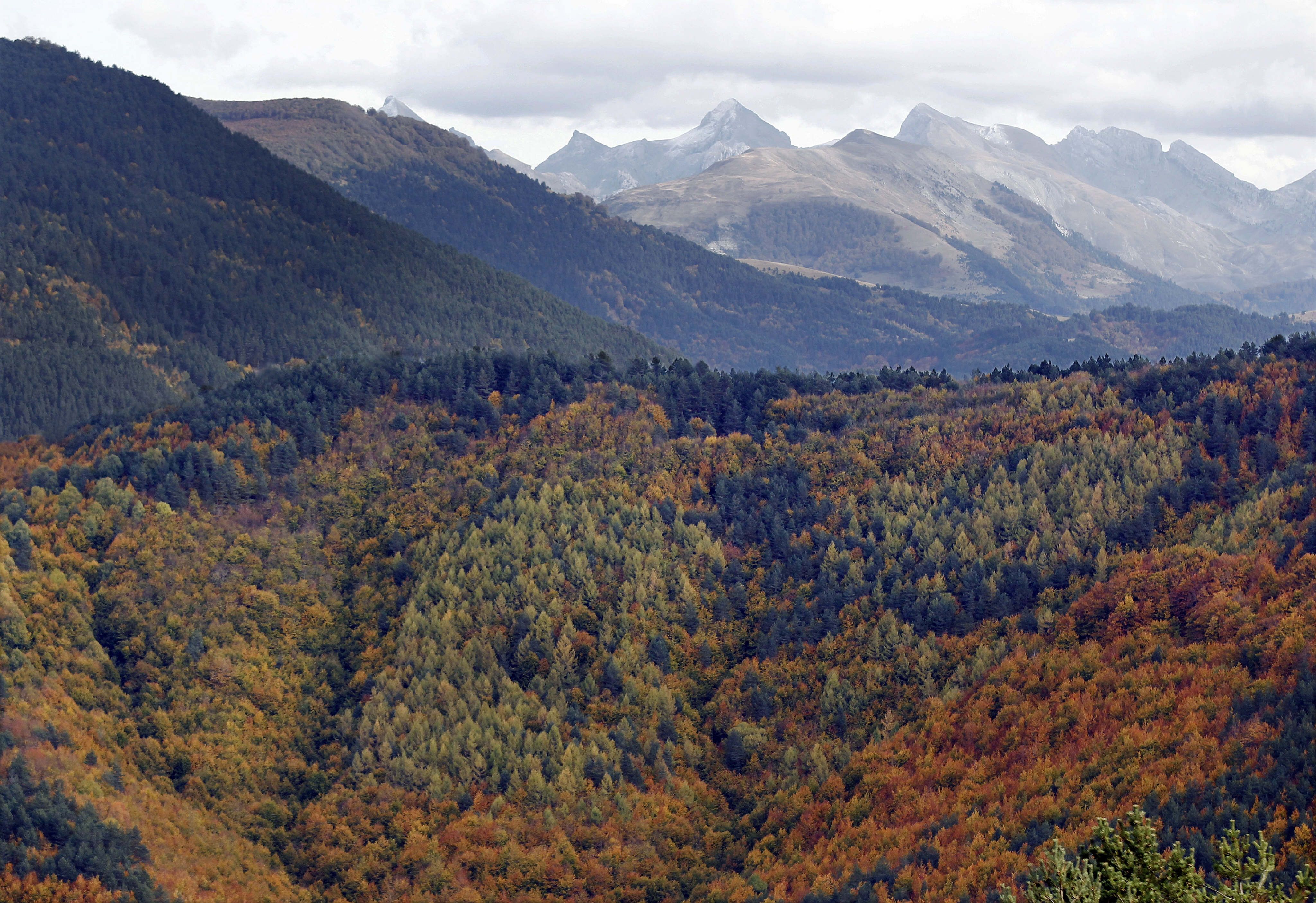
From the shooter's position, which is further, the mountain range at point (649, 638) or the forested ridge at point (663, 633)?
the forested ridge at point (663, 633)

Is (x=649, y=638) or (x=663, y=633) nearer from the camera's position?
(x=649, y=638)

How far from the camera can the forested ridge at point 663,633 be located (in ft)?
317

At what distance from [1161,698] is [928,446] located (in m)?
56.5

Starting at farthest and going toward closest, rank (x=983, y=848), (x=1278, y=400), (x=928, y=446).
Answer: (x=928, y=446) → (x=1278, y=400) → (x=983, y=848)

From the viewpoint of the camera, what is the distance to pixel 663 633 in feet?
423

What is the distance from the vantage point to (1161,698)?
317ft

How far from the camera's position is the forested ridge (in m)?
96.7

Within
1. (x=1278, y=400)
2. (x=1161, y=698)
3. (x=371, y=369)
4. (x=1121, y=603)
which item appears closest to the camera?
(x=1161, y=698)

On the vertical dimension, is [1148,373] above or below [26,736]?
above

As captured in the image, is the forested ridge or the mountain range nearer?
the mountain range

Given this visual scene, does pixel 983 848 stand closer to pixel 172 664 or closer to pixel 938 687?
pixel 938 687

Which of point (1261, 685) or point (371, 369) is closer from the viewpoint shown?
point (1261, 685)

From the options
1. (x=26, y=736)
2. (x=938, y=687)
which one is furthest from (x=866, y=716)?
(x=26, y=736)

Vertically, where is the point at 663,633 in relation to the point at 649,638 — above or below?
above
